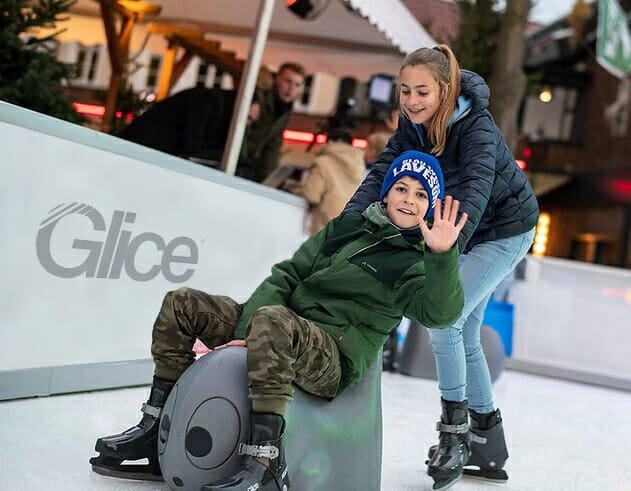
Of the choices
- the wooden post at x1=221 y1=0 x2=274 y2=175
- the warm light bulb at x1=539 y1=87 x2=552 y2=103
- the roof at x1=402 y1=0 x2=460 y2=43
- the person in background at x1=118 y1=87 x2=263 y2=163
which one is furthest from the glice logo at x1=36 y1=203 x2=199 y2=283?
the warm light bulb at x1=539 y1=87 x2=552 y2=103

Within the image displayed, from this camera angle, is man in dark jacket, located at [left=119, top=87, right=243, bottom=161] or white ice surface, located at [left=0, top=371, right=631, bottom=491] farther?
man in dark jacket, located at [left=119, top=87, right=243, bottom=161]

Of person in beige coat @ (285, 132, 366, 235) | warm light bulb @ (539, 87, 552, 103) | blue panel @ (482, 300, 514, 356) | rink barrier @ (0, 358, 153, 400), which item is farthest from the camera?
warm light bulb @ (539, 87, 552, 103)

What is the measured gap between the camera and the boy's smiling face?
90.7 inches

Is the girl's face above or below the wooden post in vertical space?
below

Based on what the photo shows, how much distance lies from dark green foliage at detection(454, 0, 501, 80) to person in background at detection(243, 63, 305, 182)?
24.4 feet

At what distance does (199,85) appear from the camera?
17.0 ft

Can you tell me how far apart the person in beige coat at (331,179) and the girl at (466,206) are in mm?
2556

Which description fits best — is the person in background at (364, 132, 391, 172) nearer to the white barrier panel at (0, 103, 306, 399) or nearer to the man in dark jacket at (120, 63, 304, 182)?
the man in dark jacket at (120, 63, 304, 182)

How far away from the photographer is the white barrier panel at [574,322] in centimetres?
691

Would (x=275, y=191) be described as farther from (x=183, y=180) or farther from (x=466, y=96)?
(x=466, y=96)

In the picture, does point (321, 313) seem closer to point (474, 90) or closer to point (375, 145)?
point (474, 90)

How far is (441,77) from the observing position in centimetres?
244

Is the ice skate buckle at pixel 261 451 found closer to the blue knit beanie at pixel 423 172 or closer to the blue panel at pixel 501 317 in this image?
the blue knit beanie at pixel 423 172

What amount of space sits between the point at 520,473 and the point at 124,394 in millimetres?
1640
